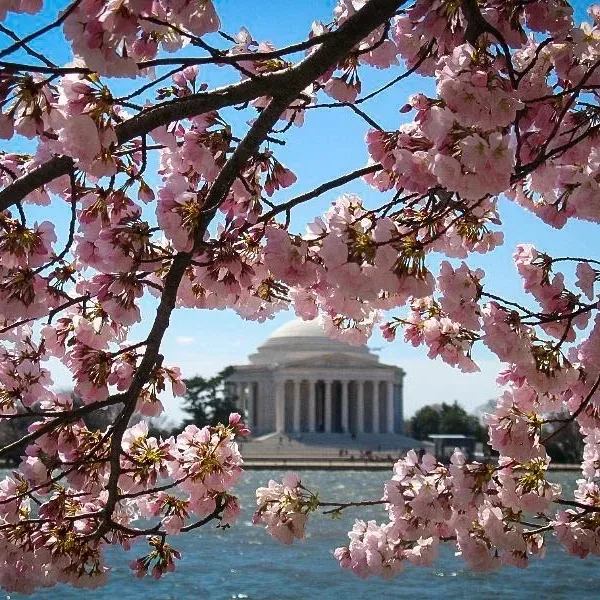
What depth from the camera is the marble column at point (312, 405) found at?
77438mm

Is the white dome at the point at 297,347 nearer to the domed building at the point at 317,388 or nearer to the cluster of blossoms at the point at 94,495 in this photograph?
the domed building at the point at 317,388

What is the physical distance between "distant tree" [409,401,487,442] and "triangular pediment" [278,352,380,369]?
8.21 meters

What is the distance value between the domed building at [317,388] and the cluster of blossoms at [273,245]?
7208 cm

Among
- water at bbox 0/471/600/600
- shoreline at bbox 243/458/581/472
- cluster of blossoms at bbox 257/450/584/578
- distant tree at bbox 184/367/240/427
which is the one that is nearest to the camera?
cluster of blossoms at bbox 257/450/584/578

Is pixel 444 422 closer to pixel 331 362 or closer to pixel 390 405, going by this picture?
pixel 390 405

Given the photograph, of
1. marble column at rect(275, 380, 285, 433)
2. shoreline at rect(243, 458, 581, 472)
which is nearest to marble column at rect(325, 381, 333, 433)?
marble column at rect(275, 380, 285, 433)

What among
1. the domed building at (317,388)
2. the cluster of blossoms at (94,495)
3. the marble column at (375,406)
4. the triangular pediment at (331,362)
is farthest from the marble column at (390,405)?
the cluster of blossoms at (94,495)

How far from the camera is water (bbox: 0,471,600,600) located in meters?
12.1

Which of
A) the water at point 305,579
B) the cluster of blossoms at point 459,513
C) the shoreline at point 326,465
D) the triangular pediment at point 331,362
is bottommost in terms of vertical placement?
the water at point 305,579

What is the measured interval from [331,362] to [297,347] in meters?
4.46

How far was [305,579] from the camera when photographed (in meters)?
13.5

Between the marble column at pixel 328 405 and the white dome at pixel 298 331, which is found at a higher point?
the white dome at pixel 298 331

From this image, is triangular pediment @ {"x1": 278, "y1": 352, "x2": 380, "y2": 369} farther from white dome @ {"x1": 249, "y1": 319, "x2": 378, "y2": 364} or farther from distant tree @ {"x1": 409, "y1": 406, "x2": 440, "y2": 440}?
distant tree @ {"x1": 409, "y1": 406, "x2": 440, "y2": 440}

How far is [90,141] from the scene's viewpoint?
7.84 ft
